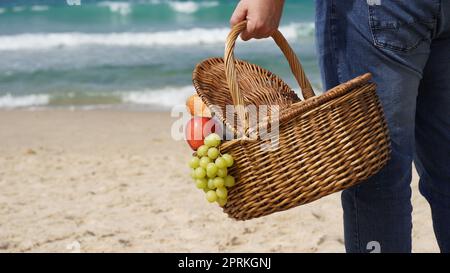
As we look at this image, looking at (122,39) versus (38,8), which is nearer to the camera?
(122,39)

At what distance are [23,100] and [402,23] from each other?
6181mm

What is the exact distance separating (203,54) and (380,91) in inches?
361


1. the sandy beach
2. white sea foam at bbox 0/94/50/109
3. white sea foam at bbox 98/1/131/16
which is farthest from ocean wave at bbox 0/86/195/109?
white sea foam at bbox 98/1/131/16

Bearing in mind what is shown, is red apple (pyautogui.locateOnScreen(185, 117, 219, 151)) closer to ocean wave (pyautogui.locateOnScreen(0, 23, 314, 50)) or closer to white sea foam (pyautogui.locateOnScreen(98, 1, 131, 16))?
ocean wave (pyautogui.locateOnScreen(0, 23, 314, 50))

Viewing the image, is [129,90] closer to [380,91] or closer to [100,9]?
[380,91]

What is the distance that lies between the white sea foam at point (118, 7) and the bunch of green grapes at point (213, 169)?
14.6 m

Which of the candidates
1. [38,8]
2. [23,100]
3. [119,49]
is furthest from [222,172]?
[38,8]

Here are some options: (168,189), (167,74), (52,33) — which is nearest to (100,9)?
(52,33)

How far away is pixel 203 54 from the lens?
1062 cm

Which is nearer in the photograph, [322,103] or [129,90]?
[322,103]

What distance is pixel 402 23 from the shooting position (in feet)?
4.86

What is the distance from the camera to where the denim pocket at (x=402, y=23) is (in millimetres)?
1471

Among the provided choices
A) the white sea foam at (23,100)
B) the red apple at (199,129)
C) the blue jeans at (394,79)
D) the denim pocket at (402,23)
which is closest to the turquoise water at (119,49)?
the white sea foam at (23,100)

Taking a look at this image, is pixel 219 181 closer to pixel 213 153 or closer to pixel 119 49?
pixel 213 153
